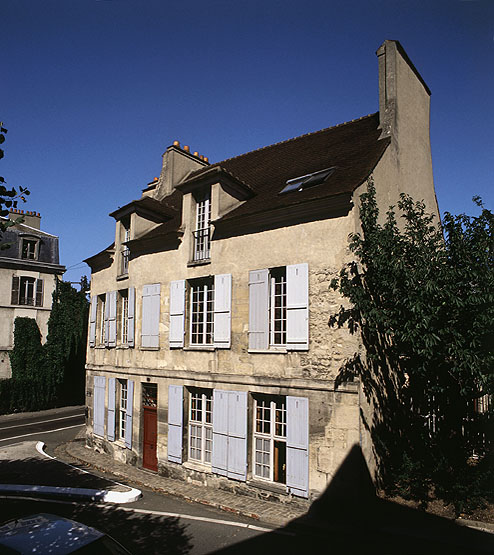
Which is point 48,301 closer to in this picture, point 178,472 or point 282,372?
point 178,472

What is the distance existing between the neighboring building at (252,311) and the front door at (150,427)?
38mm

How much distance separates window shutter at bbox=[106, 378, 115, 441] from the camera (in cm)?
1349

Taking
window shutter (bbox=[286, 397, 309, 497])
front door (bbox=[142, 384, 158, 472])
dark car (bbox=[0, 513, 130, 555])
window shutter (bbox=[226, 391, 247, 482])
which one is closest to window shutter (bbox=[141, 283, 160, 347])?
front door (bbox=[142, 384, 158, 472])

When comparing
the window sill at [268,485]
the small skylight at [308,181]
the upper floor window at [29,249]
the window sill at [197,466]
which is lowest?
the window sill at [197,466]

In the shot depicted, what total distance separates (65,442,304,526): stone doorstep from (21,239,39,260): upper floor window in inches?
651

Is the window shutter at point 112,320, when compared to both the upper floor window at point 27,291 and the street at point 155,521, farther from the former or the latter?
the upper floor window at point 27,291

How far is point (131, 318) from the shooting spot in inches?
510

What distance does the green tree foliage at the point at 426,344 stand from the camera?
7.43 meters

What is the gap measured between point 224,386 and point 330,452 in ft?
9.58

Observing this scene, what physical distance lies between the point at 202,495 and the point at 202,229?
249 inches

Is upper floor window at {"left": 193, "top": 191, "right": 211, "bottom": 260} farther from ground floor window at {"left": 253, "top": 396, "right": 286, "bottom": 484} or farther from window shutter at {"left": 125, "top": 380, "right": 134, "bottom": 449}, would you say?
window shutter at {"left": 125, "top": 380, "right": 134, "bottom": 449}

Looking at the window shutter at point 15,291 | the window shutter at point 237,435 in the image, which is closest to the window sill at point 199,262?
the window shutter at point 237,435

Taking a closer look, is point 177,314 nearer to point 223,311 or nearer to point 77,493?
point 223,311

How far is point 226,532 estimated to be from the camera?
7672 mm
